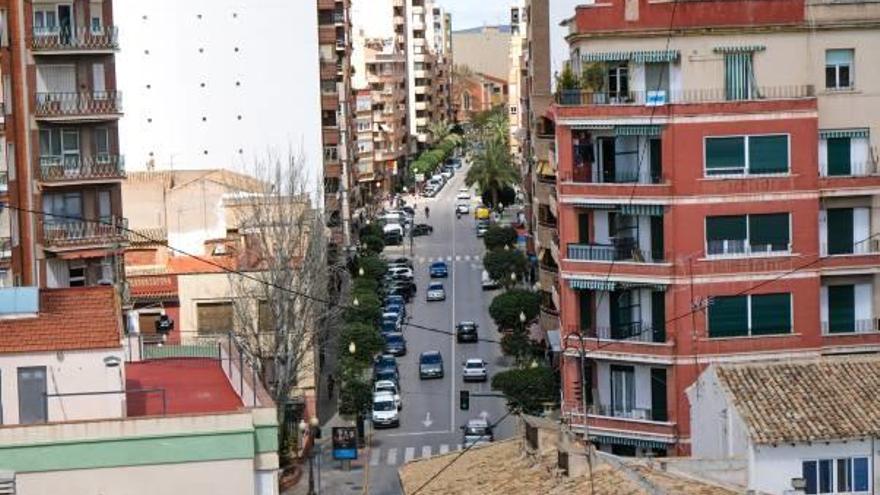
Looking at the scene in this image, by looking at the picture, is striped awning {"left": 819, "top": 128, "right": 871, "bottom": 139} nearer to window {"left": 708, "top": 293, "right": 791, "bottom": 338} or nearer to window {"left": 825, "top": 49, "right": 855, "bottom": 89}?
window {"left": 825, "top": 49, "right": 855, "bottom": 89}

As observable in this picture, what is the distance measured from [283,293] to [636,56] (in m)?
15.8

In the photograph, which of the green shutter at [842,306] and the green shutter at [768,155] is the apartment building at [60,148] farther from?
the green shutter at [842,306]

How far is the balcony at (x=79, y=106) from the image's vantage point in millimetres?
54688

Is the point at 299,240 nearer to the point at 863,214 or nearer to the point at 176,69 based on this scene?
the point at 863,214

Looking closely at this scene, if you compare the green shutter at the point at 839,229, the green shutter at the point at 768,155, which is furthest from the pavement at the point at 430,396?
the green shutter at the point at 839,229

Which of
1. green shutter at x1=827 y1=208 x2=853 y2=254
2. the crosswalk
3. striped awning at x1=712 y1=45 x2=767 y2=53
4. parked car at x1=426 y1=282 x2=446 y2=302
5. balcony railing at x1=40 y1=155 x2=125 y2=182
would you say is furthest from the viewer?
parked car at x1=426 y1=282 x2=446 y2=302

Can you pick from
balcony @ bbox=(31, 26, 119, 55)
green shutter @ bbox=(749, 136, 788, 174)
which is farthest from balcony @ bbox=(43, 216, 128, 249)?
green shutter @ bbox=(749, 136, 788, 174)

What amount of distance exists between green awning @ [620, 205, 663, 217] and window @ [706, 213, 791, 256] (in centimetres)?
123

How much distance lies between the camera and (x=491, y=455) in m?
36.8

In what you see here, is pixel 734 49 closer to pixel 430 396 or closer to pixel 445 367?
pixel 430 396

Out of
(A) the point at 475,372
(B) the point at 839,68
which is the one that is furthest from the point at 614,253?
(A) the point at 475,372

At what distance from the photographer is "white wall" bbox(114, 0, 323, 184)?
82938 millimetres

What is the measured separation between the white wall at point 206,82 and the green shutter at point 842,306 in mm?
40685

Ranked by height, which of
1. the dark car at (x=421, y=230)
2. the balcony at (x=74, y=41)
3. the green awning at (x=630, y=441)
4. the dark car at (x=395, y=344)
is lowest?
the dark car at (x=395, y=344)
